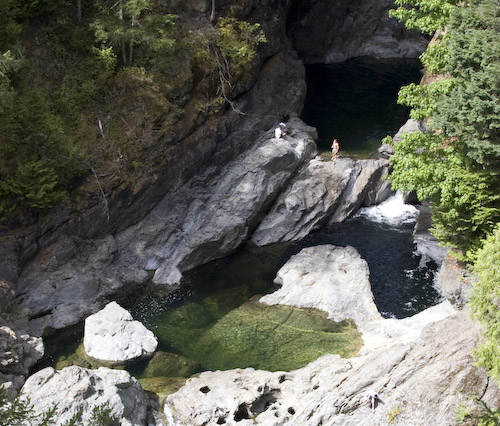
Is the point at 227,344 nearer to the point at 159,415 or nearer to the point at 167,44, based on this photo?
the point at 159,415

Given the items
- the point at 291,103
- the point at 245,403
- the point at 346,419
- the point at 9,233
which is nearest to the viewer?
the point at 346,419

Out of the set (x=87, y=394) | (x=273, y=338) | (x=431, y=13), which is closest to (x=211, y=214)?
(x=273, y=338)

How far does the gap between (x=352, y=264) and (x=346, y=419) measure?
9.96 meters

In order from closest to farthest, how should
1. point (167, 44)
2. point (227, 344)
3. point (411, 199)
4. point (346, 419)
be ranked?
1. point (346, 419)
2. point (227, 344)
3. point (167, 44)
4. point (411, 199)

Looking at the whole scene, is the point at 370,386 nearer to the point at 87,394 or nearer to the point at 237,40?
the point at 87,394

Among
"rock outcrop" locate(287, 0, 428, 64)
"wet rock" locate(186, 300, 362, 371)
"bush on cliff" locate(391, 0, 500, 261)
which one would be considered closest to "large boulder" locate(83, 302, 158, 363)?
"wet rock" locate(186, 300, 362, 371)

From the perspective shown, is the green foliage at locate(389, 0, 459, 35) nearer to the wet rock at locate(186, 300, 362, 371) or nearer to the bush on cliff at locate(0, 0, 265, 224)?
the bush on cliff at locate(0, 0, 265, 224)

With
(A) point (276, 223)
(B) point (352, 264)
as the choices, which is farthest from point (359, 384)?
(A) point (276, 223)

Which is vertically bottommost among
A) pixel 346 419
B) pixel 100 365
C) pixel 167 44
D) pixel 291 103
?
pixel 100 365

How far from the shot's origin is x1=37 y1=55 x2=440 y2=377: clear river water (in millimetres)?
21391

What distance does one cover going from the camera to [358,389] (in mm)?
16922

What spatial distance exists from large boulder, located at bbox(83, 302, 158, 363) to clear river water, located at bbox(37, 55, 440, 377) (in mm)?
614

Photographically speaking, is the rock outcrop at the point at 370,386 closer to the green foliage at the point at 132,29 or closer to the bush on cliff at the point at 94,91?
the bush on cliff at the point at 94,91

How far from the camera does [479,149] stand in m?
19.8
